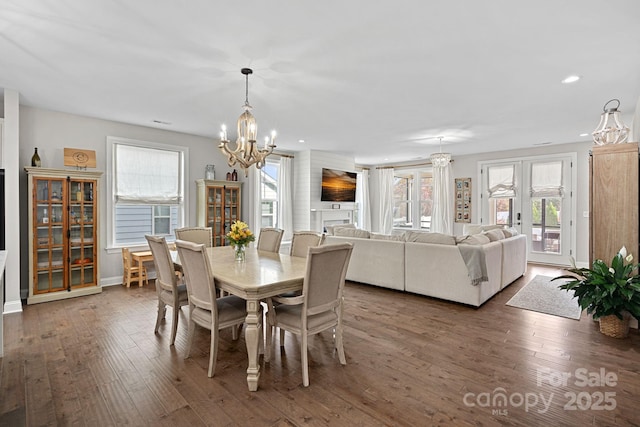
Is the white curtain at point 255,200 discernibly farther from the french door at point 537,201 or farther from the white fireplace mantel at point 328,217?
the french door at point 537,201

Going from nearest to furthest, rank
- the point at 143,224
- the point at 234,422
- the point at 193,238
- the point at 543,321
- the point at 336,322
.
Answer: the point at 234,422, the point at 336,322, the point at 543,321, the point at 193,238, the point at 143,224

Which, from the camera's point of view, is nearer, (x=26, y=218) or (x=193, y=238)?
(x=193, y=238)

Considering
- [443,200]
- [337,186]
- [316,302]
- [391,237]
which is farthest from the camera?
[443,200]

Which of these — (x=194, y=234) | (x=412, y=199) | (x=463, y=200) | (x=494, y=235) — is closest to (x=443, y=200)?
(x=463, y=200)

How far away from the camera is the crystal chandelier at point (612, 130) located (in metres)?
3.40

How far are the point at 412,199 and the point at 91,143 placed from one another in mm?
7475

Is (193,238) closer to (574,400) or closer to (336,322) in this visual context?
(336,322)

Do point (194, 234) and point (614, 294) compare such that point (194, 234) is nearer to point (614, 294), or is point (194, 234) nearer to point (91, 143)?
point (91, 143)

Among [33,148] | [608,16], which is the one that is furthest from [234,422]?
[33,148]

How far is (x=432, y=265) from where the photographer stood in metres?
4.27

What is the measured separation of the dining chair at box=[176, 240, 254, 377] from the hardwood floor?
34cm

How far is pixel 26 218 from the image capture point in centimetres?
429

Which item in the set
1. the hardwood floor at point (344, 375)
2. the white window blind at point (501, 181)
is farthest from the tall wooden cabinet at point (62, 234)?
the white window blind at point (501, 181)

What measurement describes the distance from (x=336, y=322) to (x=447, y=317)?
1708mm
